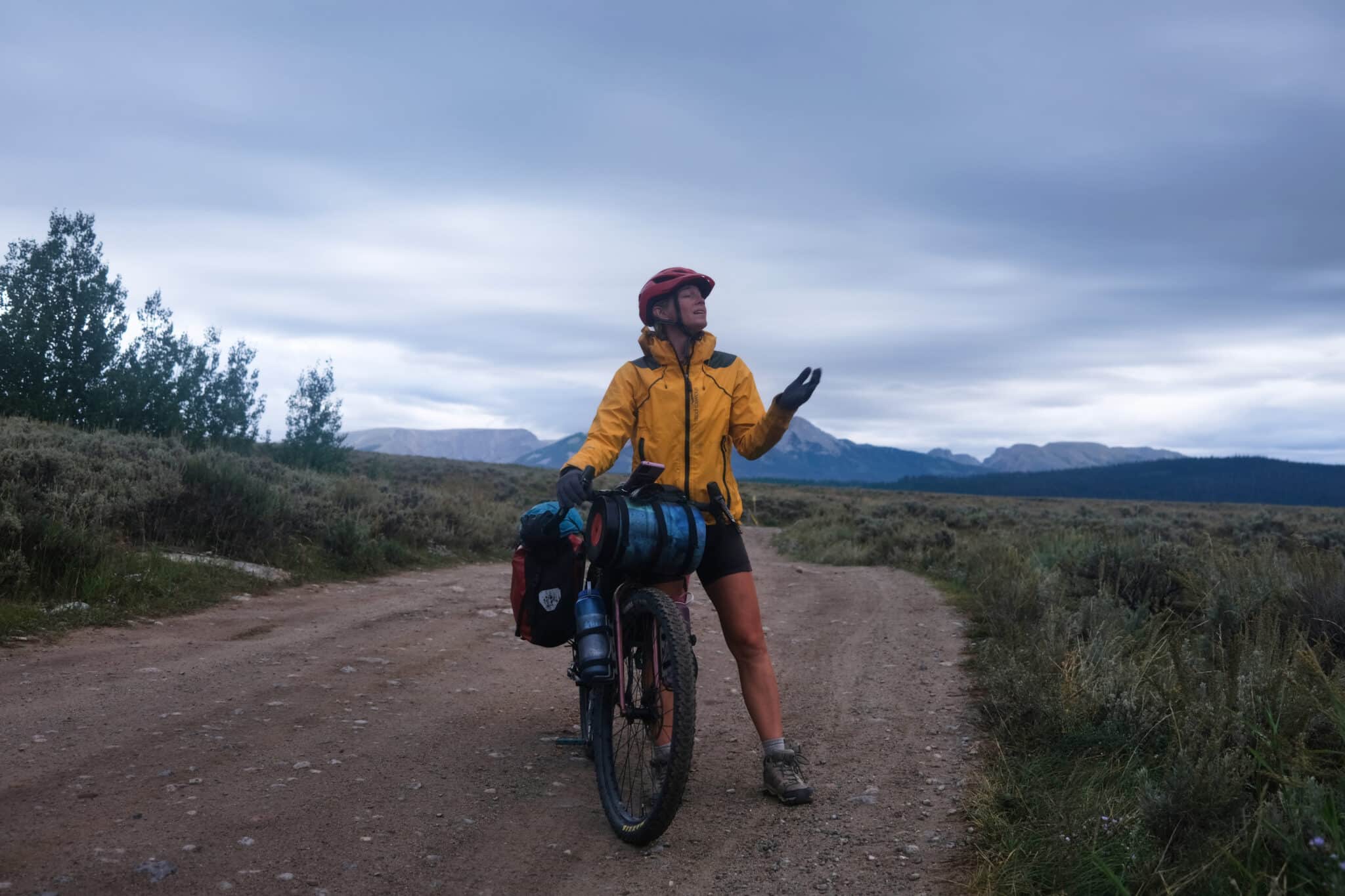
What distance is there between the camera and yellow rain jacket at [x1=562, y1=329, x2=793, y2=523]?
3855 mm

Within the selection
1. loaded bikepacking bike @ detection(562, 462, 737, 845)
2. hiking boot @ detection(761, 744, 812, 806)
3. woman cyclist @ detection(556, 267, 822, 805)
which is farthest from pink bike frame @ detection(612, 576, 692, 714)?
hiking boot @ detection(761, 744, 812, 806)

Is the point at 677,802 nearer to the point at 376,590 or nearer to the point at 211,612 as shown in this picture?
the point at 211,612

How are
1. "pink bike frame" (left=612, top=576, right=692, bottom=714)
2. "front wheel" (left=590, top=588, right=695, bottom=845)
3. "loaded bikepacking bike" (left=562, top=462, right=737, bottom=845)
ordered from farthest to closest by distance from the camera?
"pink bike frame" (left=612, top=576, right=692, bottom=714)
"loaded bikepacking bike" (left=562, top=462, right=737, bottom=845)
"front wheel" (left=590, top=588, right=695, bottom=845)

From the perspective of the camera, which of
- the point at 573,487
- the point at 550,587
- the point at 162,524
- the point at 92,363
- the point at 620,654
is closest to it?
the point at 573,487

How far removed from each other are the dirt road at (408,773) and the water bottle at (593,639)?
0.61 metres

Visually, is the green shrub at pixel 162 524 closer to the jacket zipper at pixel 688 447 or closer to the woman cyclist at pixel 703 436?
the woman cyclist at pixel 703 436

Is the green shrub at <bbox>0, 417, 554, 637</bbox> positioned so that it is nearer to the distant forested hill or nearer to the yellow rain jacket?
the yellow rain jacket

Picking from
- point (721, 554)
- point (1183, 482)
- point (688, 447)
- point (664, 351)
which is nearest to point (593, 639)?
point (721, 554)

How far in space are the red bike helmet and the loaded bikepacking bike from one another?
84 centimetres

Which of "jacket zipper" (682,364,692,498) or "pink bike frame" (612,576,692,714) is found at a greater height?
"jacket zipper" (682,364,692,498)

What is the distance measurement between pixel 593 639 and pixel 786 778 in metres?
1.03

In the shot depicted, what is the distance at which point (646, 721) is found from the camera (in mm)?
3662

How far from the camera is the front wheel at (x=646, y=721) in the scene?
10.7 ft

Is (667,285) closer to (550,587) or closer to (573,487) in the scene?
(573,487)
